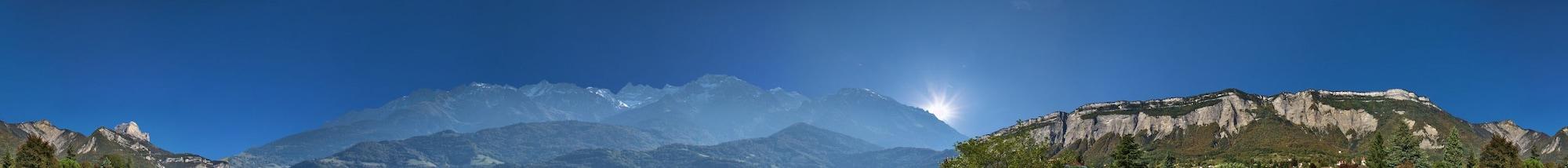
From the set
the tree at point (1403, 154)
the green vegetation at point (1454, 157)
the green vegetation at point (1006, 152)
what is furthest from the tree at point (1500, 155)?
the green vegetation at point (1006, 152)

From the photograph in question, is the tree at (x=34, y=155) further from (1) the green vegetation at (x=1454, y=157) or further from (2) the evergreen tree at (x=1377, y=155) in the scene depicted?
(1) the green vegetation at (x=1454, y=157)

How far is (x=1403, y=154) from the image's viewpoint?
175 m

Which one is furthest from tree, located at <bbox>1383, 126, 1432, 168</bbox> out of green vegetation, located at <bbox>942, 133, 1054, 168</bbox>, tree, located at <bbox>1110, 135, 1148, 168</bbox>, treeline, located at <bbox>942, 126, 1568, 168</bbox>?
green vegetation, located at <bbox>942, 133, 1054, 168</bbox>

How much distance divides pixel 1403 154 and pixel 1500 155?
2978cm

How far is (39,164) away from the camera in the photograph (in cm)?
15888

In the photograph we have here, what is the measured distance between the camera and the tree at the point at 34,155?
15850 cm

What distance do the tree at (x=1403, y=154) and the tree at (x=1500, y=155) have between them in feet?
70.0

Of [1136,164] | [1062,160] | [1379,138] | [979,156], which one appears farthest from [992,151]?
[1379,138]

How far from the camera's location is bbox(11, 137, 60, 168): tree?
158 metres

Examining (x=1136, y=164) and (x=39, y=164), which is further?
(x=39, y=164)

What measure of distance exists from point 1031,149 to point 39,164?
171569 mm

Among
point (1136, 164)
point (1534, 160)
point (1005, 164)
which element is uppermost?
point (1534, 160)

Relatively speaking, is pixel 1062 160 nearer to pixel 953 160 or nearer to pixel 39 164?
pixel 953 160

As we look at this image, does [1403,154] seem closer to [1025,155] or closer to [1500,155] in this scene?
[1500,155]
